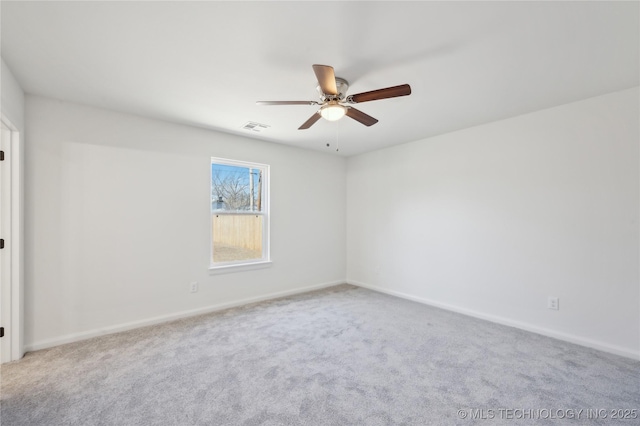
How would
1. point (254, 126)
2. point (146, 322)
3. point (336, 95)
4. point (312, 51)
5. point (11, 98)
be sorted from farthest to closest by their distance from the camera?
1. point (254, 126)
2. point (146, 322)
3. point (11, 98)
4. point (336, 95)
5. point (312, 51)

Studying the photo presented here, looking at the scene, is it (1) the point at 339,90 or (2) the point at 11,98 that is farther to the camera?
(1) the point at 339,90

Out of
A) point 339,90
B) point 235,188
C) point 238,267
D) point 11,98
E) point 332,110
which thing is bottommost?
point 238,267

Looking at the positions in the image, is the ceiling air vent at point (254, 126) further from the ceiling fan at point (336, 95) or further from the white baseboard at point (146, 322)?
the white baseboard at point (146, 322)

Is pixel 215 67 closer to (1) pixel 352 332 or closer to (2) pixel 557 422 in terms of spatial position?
(1) pixel 352 332

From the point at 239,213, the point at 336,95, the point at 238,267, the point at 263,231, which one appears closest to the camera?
the point at 336,95

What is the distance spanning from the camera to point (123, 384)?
2.11 m

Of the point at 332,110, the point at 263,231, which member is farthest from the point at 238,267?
the point at 332,110

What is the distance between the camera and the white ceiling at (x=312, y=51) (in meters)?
1.64

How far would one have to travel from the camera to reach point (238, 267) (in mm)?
3992

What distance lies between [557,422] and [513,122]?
9.60 ft

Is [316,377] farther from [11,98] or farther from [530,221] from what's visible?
[11,98]

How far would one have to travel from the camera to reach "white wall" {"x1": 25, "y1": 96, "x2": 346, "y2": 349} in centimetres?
272

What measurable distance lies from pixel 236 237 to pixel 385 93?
2.97 meters

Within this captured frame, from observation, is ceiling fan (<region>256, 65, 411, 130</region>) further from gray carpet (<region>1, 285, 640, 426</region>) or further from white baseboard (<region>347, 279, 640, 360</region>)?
white baseboard (<region>347, 279, 640, 360</region>)
